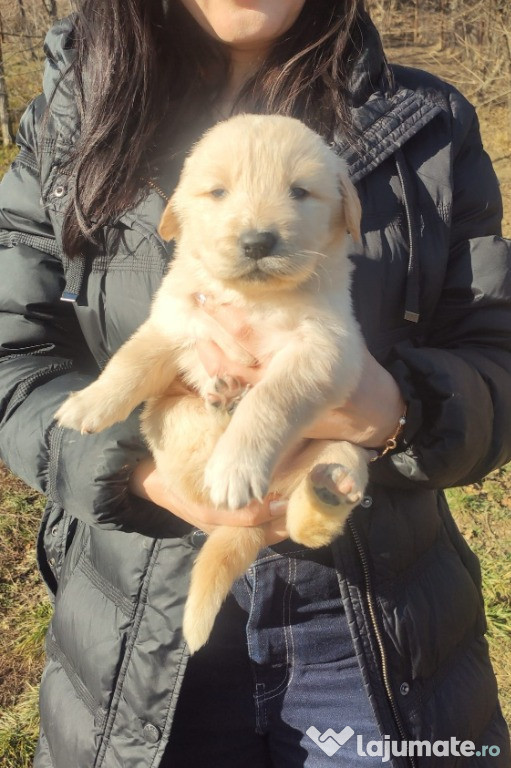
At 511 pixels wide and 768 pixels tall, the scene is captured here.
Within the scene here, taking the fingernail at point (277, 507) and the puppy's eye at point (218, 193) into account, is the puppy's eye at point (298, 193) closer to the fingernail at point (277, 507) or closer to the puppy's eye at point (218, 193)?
the puppy's eye at point (218, 193)

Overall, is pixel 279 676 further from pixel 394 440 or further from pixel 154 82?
pixel 154 82

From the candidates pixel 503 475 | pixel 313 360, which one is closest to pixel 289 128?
pixel 313 360

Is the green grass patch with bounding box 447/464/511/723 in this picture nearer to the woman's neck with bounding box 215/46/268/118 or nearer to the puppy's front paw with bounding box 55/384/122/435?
the puppy's front paw with bounding box 55/384/122/435

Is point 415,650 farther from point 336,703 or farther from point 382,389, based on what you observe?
point 382,389

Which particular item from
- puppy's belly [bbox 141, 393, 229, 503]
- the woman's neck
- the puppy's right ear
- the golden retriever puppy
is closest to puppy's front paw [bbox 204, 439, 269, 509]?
the golden retriever puppy

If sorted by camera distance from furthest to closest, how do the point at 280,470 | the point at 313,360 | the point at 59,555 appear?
the point at 59,555 → the point at 280,470 → the point at 313,360

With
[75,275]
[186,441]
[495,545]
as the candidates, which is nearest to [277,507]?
[186,441]
